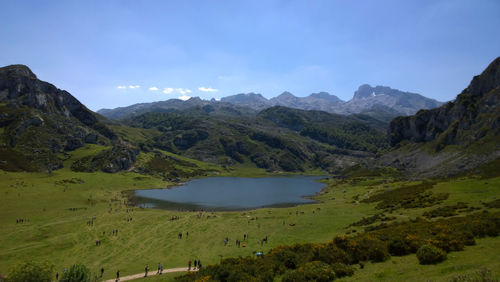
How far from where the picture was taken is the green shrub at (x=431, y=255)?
80.3ft

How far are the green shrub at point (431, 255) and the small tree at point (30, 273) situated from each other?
44.2 m

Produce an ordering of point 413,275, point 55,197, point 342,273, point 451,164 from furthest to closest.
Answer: point 451,164 < point 55,197 < point 342,273 < point 413,275

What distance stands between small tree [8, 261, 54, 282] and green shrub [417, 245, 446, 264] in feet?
145

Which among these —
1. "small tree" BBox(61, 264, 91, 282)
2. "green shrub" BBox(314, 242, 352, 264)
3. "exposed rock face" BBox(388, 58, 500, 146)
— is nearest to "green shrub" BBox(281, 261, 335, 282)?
"green shrub" BBox(314, 242, 352, 264)

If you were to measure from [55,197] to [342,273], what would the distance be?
144m

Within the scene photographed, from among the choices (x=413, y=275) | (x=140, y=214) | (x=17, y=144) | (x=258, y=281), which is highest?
(x=17, y=144)

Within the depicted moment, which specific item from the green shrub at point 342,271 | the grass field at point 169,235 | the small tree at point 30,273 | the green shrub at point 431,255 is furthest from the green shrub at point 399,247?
the small tree at point 30,273

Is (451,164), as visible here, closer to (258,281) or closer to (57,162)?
(258,281)

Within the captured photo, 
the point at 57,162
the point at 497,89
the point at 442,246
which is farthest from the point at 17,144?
the point at 497,89

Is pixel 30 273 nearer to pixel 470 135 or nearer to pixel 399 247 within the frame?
pixel 399 247

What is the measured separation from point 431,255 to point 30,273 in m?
45.9

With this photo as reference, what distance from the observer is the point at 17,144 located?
195m

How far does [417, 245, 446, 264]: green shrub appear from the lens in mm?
24469

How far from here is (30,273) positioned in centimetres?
3284
